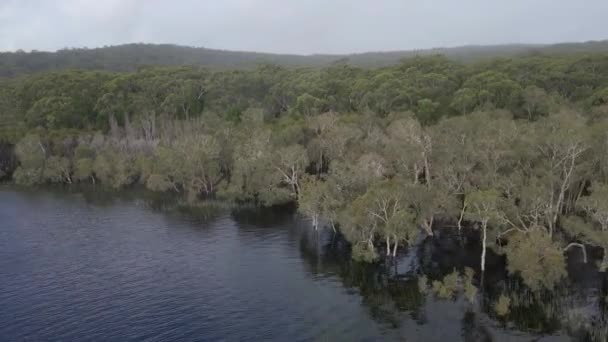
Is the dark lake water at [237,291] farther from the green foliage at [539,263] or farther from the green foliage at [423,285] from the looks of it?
the green foliage at [539,263]

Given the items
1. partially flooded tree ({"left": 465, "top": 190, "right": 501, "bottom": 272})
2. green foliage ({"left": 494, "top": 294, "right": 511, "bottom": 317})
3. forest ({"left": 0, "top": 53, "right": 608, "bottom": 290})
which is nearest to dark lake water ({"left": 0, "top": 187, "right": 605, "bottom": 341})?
green foliage ({"left": 494, "top": 294, "right": 511, "bottom": 317})

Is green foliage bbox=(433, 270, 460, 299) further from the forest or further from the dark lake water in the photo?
the forest

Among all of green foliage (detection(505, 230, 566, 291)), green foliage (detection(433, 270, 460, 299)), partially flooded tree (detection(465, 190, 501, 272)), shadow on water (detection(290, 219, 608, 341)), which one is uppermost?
partially flooded tree (detection(465, 190, 501, 272))

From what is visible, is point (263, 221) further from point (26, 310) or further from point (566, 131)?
point (566, 131)

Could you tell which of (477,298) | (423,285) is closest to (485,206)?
(477,298)

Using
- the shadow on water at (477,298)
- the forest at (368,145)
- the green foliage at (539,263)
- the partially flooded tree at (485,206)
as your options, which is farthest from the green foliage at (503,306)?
the partially flooded tree at (485,206)

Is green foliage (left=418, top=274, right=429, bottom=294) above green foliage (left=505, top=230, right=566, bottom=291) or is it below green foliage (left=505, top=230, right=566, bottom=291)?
below
